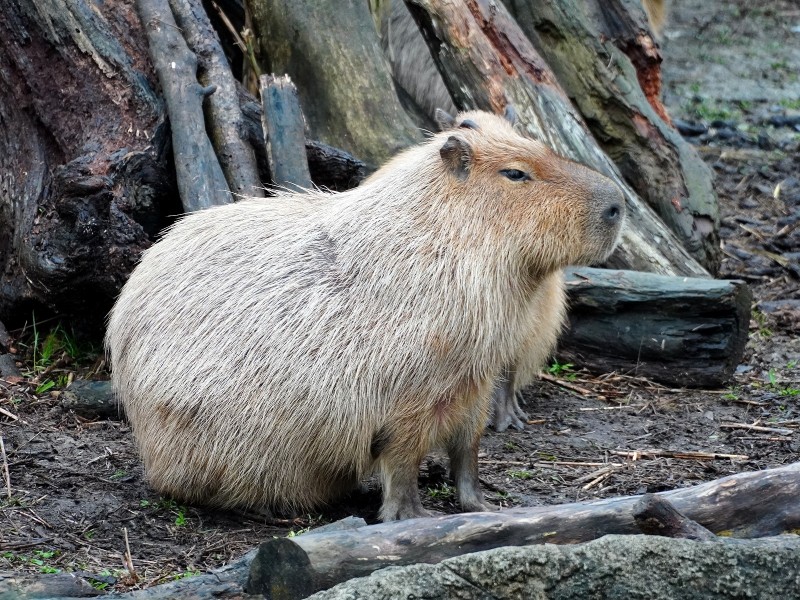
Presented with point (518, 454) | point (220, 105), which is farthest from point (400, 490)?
point (220, 105)

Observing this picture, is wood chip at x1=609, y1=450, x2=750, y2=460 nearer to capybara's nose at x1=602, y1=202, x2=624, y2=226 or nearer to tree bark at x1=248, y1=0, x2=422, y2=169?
capybara's nose at x1=602, y1=202, x2=624, y2=226

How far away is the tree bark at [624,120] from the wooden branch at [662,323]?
51.6 inches

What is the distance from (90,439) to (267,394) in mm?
1304

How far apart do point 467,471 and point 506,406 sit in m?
1.20

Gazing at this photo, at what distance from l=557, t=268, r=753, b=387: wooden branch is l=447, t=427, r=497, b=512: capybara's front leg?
1787 mm

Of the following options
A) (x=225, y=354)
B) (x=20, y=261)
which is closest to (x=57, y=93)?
(x=20, y=261)

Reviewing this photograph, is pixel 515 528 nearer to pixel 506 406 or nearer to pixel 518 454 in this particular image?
pixel 518 454

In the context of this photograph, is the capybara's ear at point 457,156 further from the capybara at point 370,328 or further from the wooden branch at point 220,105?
the wooden branch at point 220,105

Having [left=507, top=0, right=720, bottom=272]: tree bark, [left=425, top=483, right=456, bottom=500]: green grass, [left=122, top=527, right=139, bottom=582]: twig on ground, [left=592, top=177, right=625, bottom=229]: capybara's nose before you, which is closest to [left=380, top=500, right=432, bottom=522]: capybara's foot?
[left=425, top=483, right=456, bottom=500]: green grass

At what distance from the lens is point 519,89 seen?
21.5ft

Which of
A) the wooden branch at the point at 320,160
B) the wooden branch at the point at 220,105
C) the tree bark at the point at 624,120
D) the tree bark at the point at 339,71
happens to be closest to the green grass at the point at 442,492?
the wooden branch at the point at 220,105

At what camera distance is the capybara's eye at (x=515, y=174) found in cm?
414

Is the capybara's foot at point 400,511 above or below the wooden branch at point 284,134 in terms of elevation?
below

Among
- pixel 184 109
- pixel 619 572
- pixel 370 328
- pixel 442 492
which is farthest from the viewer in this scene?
pixel 184 109
